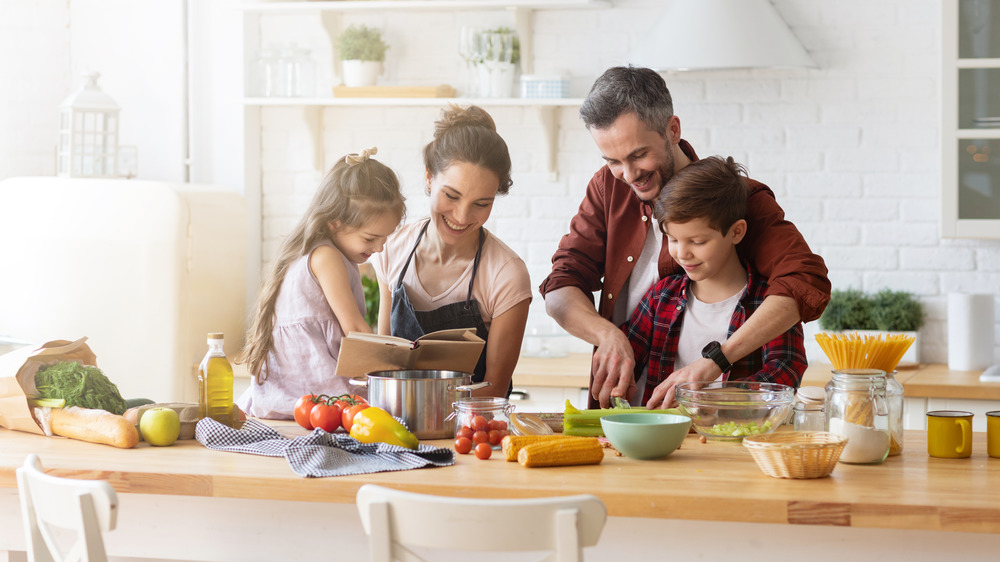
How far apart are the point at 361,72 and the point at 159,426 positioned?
7.64ft

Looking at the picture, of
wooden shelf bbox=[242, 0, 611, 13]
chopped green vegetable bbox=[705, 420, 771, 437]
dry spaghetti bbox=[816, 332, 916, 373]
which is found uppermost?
wooden shelf bbox=[242, 0, 611, 13]

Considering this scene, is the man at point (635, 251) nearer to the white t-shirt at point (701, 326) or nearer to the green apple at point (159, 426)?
the white t-shirt at point (701, 326)

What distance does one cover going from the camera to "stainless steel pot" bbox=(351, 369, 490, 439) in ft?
6.35

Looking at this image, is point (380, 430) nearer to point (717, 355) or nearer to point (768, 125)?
point (717, 355)

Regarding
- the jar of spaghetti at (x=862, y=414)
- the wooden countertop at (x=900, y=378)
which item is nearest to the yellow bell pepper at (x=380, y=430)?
the jar of spaghetti at (x=862, y=414)

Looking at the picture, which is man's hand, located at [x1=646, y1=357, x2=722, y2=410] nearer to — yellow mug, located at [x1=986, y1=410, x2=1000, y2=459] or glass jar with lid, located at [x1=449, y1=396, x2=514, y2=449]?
glass jar with lid, located at [x1=449, y1=396, x2=514, y2=449]

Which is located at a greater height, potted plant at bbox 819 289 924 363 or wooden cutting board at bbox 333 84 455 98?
wooden cutting board at bbox 333 84 455 98

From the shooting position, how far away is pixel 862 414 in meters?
1.73

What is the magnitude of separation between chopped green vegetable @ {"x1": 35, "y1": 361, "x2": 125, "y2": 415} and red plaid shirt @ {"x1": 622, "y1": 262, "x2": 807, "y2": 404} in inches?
45.6

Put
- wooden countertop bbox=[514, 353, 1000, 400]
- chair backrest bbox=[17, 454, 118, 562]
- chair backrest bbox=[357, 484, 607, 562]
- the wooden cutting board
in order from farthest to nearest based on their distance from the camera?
the wooden cutting board → wooden countertop bbox=[514, 353, 1000, 400] → chair backrest bbox=[17, 454, 118, 562] → chair backrest bbox=[357, 484, 607, 562]

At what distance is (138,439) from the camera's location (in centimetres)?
188

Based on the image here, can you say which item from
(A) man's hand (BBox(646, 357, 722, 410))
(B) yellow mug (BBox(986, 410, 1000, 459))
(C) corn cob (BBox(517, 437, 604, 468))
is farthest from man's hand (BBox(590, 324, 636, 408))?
(B) yellow mug (BBox(986, 410, 1000, 459))

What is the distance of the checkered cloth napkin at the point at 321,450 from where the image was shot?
1692 millimetres

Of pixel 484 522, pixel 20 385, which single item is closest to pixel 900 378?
pixel 484 522
